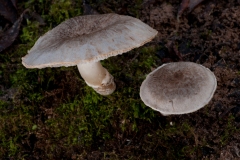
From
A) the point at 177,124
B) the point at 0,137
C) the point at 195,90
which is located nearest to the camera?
the point at 195,90

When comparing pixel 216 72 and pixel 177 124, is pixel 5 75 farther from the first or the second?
pixel 216 72

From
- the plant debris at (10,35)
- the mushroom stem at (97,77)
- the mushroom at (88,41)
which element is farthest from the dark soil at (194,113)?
the mushroom at (88,41)

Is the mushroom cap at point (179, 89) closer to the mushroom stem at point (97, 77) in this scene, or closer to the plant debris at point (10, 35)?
the mushroom stem at point (97, 77)

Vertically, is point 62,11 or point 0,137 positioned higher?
point 62,11

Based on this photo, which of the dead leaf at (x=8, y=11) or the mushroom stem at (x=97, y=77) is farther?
the dead leaf at (x=8, y=11)

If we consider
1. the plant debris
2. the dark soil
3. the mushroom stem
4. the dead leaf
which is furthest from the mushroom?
the dead leaf

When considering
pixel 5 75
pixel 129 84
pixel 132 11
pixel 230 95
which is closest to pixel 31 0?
pixel 5 75

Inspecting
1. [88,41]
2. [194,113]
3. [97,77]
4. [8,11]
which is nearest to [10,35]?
[8,11]

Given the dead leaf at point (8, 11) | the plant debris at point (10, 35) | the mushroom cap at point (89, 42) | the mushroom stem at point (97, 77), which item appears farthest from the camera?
the dead leaf at point (8, 11)
